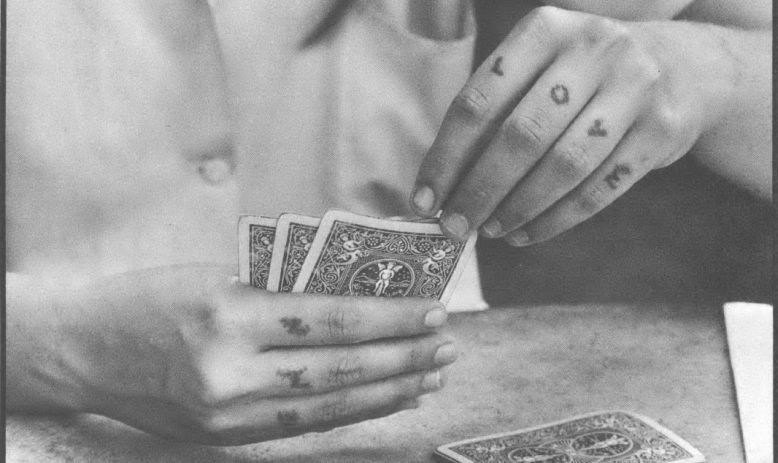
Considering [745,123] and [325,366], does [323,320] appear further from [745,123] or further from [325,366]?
[745,123]

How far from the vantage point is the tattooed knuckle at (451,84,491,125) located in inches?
35.9

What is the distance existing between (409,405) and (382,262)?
0.24m

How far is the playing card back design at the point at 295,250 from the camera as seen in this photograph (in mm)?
919

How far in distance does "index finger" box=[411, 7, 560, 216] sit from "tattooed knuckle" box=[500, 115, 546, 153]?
0.03 metres

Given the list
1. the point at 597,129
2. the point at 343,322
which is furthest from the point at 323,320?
the point at 597,129

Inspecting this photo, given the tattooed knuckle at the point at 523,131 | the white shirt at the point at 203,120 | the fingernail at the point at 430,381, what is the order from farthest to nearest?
the white shirt at the point at 203,120
the fingernail at the point at 430,381
the tattooed knuckle at the point at 523,131

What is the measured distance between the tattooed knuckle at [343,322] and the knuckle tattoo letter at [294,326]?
0.03 metres

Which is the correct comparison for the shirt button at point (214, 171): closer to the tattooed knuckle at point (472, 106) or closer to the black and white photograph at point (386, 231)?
the black and white photograph at point (386, 231)

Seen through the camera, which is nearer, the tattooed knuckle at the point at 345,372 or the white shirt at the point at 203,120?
the tattooed knuckle at the point at 345,372

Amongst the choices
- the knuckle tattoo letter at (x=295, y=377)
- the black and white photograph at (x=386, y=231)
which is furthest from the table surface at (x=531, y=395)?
the knuckle tattoo letter at (x=295, y=377)

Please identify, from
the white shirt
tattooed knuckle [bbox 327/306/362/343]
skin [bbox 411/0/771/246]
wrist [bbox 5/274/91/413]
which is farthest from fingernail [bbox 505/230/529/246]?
wrist [bbox 5/274/91/413]

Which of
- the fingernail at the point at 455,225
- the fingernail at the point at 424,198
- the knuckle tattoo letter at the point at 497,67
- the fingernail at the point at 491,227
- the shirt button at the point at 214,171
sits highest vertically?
the shirt button at the point at 214,171

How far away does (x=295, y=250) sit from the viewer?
0.93 metres

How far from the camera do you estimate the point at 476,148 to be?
0.93 m
